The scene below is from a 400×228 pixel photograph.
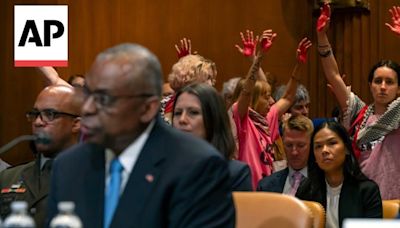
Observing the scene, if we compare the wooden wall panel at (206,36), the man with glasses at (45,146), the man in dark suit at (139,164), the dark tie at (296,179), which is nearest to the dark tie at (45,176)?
the man with glasses at (45,146)

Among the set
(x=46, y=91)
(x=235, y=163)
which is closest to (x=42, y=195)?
(x=46, y=91)

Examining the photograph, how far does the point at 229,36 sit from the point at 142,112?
542 cm

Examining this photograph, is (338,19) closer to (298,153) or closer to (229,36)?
(229,36)

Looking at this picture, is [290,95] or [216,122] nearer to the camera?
[216,122]

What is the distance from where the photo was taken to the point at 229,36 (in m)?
8.12

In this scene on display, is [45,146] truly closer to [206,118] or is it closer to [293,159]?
[206,118]

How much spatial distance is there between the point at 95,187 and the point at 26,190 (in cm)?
133

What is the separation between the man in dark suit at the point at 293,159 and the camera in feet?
17.8

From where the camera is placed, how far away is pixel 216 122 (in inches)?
166

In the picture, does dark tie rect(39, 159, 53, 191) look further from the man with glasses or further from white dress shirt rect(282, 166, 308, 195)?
white dress shirt rect(282, 166, 308, 195)

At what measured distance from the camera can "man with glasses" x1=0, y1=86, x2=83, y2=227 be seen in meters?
4.04

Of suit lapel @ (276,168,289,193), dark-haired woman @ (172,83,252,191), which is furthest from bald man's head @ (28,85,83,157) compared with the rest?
suit lapel @ (276,168,289,193)

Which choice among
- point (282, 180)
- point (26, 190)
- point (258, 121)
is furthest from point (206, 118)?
point (258, 121)

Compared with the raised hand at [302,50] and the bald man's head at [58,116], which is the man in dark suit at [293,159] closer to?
the raised hand at [302,50]
